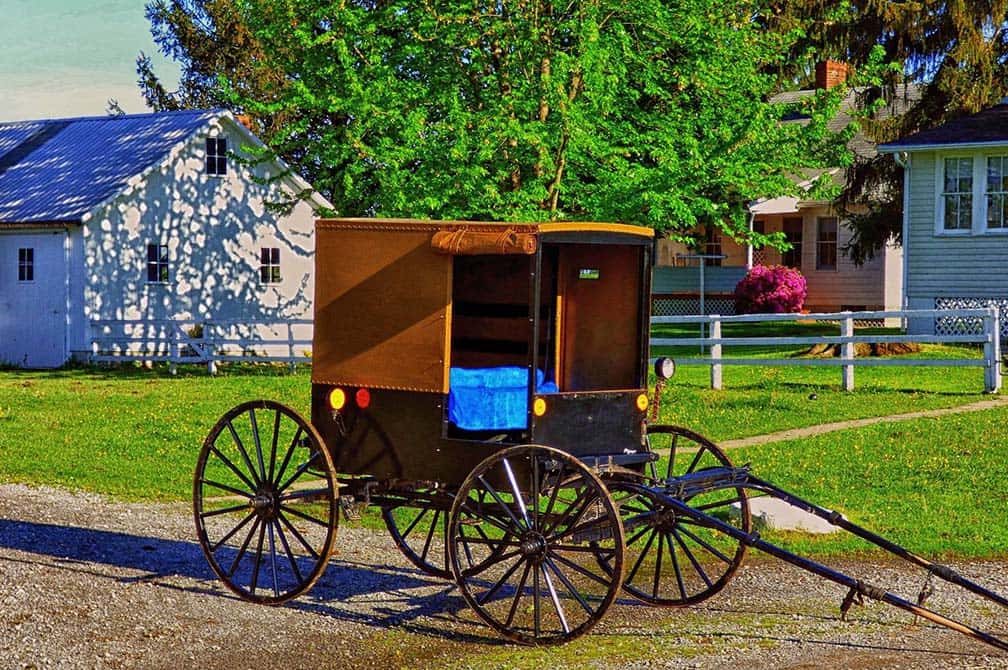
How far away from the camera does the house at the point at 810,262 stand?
132 ft

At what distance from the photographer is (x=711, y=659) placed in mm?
7566

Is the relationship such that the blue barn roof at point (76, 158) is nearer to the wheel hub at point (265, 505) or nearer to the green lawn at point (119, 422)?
the green lawn at point (119, 422)

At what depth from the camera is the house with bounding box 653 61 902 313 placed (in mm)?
40156

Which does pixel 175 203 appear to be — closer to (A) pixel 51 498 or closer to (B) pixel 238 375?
(B) pixel 238 375

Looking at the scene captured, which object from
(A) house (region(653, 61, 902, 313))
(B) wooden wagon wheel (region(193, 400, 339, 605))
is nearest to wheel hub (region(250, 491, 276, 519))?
(B) wooden wagon wheel (region(193, 400, 339, 605))

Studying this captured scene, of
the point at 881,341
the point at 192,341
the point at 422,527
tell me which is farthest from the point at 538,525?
the point at 192,341

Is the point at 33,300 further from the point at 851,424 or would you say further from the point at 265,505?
the point at 265,505

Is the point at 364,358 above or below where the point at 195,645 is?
above

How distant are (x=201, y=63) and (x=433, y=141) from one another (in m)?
32.6

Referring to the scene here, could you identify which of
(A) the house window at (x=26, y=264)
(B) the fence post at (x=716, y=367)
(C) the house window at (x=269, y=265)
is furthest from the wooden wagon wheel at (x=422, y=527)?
(C) the house window at (x=269, y=265)

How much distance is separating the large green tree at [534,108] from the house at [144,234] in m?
5.88

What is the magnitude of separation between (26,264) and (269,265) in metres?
5.97

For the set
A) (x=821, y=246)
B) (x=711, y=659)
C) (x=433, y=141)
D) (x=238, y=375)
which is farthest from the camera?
(x=821, y=246)

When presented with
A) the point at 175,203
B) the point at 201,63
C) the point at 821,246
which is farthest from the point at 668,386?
the point at 201,63
